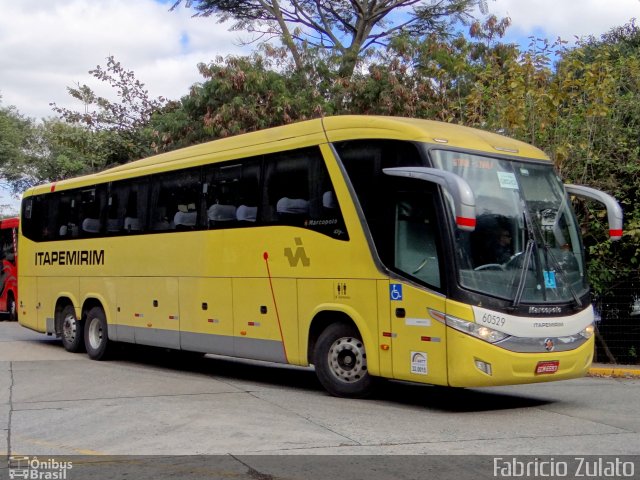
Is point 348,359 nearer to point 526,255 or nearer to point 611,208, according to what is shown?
point 526,255

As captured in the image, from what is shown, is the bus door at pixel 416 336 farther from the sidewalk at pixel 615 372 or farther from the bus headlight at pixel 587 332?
→ the sidewalk at pixel 615 372

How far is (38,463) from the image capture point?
7254 millimetres

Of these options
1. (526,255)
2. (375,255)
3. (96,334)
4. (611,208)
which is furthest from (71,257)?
(611,208)

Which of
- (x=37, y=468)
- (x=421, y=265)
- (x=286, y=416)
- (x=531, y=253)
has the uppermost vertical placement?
(x=531, y=253)

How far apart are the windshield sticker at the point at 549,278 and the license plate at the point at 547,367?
0.90 m

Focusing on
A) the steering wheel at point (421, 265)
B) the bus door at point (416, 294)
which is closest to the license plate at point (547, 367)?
the bus door at point (416, 294)

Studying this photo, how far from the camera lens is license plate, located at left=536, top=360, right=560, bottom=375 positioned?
31.5 ft

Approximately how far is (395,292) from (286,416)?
1.95 m

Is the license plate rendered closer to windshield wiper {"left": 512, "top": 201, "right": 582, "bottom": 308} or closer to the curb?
windshield wiper {"left": 512, "top": 201, "right": 582, "bottom": 308}

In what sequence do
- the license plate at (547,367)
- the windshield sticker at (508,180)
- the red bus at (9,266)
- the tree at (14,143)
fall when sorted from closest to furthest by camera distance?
the license plate at (547,367) → the windshield sticker at (508,180) → the red bus at (9,266) → the tree at (14,143)

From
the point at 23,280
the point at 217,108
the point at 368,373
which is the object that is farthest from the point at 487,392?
the point at 217,108

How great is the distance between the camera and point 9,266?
27172mm

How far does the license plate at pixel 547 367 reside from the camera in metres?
9.60

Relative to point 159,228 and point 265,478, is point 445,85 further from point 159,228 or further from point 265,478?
point 265,478
